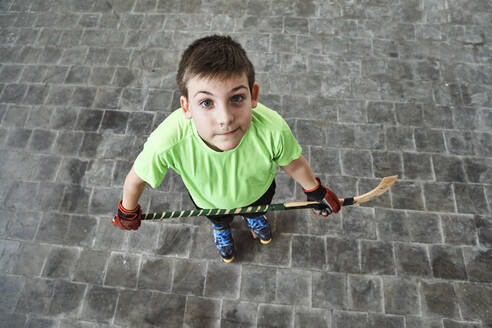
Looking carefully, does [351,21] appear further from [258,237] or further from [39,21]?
[39,21]

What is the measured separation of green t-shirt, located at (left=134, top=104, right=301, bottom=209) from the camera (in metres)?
1.64

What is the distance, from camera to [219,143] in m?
1.54

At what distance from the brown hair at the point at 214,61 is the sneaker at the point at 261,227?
4.66ft

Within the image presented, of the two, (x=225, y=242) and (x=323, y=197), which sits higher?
(x=323, y=197)

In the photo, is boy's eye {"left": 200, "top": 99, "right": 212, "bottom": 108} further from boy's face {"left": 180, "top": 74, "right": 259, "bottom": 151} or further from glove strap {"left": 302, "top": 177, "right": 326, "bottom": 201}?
glove strap {"left": 302, "top": 177, "right": 326, "bottom": 201}

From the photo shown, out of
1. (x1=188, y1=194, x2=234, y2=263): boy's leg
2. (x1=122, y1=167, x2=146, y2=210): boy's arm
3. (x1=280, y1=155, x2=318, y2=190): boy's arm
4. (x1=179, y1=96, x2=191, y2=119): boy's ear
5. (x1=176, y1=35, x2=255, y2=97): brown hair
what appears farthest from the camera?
(x1=188, y1=194, x2=234, y2=263): boy's leg

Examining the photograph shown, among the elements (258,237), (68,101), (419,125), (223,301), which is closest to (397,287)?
(258,237)

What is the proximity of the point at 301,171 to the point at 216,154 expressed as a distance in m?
0.55

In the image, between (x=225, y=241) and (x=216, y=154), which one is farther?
(x=225, y=241)

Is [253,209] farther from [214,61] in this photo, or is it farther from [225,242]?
[214,61]

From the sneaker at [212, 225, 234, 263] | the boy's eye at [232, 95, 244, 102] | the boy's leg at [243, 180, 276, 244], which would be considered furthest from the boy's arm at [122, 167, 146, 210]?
the boy's leg at [243, 180, 276, 244]

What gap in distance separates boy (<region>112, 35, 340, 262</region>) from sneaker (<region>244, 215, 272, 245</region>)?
18.2 inches

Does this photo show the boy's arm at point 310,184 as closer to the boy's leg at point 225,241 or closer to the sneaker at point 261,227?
the sneaker at point 261,227

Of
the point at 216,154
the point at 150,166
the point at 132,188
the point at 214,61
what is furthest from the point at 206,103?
the point at 132,188
